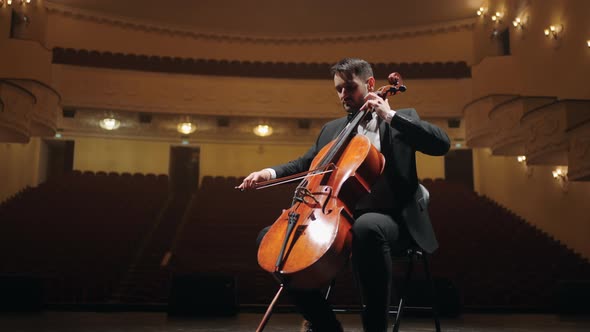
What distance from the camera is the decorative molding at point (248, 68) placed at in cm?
1322

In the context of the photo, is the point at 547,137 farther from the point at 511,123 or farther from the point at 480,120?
the point at 480,120

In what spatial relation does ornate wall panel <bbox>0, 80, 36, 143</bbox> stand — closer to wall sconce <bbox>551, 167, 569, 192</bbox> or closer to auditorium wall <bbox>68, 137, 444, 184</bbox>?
auditorium wall <bbox>68, 137, 444, 184</bbox>

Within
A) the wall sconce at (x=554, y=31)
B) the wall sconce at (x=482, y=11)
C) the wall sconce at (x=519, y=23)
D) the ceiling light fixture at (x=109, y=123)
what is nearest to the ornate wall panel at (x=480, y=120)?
the wall sconce at (x=554, y=31)

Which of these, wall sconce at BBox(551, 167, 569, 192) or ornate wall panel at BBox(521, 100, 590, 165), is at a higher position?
ornate wall panel at BBox(521, 100, 590, 165)

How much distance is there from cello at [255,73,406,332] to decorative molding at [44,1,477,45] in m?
14.2

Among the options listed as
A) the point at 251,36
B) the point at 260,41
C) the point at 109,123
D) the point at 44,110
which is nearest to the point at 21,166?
the point at 109,123

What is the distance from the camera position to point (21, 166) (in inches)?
514

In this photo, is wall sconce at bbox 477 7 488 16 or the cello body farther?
wall sconce at bbox 477 7 488 16

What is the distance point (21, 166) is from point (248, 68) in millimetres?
5819

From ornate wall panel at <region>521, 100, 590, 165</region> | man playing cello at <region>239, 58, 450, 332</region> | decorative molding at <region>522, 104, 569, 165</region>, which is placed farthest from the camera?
decorative molding at <region>522, 104, 569, 165</region>

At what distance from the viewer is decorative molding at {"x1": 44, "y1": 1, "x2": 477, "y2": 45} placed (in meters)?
14.7

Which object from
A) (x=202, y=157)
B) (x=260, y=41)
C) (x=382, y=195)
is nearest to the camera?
(x=382, y=195)

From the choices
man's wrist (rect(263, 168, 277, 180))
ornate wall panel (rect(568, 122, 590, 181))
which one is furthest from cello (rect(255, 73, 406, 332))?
ornate wall panel (rect(568, 122, 590, 181))

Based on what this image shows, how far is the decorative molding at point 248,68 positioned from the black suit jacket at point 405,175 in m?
11.3
